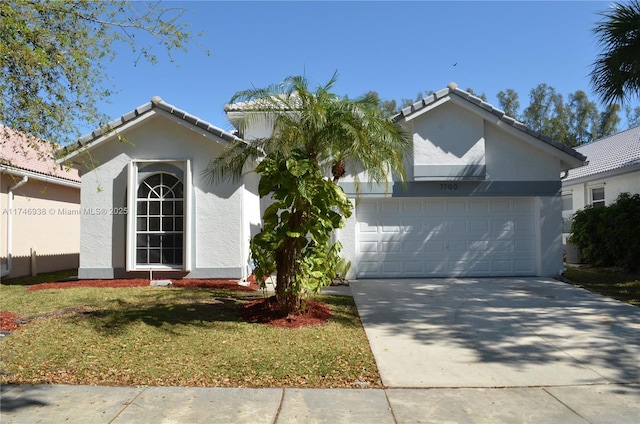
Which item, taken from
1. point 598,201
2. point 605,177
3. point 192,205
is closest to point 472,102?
point 605,177

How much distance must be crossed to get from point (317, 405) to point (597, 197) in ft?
55.3

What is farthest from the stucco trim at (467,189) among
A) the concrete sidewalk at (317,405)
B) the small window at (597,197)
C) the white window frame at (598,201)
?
the concrete sidewalk at (317,405)

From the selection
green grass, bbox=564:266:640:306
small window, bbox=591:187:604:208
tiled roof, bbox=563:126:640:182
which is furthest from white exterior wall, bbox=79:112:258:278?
small window, bbox=591:187:604:208

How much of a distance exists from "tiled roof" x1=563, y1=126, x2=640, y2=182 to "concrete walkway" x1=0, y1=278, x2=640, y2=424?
1000 cm

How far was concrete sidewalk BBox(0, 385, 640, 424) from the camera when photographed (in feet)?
14.2

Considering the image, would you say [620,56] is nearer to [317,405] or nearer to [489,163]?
[489,163]

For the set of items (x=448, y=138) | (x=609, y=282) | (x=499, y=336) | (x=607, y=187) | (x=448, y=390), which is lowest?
(x=448, y=390)

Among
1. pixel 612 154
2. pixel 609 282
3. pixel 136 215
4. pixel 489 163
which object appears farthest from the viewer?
pixel 612 154

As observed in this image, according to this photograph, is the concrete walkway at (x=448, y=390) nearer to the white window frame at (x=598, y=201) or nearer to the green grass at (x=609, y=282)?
the green grass at (x=609, y=282)

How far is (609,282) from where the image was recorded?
12.1 metres

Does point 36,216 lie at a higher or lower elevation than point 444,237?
higher

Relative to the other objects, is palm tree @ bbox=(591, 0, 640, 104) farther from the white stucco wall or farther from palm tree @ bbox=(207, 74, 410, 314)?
palm tree @ bbox=(207, 74, 410, 314)

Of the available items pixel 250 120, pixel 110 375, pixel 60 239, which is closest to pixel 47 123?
pixel 250 120

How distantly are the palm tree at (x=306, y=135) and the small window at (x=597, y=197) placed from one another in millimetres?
12846
